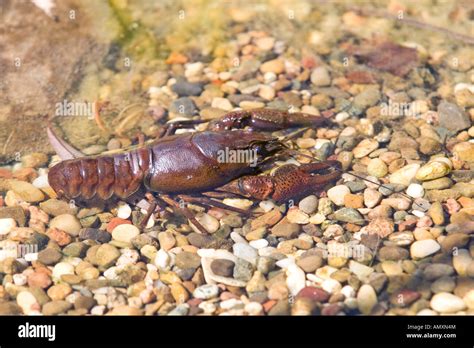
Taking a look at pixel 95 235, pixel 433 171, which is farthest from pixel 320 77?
pixel 95 235

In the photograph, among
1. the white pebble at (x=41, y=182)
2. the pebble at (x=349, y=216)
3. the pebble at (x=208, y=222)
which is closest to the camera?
the pebble at (x=349, y=216)

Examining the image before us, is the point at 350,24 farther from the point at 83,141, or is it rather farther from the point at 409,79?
the point at 83,141

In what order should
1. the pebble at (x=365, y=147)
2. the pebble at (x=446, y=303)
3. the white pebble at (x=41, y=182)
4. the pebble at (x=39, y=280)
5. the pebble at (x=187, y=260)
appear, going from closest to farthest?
the pebble at (x=446, y=303) < the pebble at (x=39, y=280) < the pebble at (x=187, y=260) < the white pebble at (x=41, y=182) < the pebble at (x=365, y=147)

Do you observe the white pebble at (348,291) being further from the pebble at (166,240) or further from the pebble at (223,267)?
the pebble at (166,240)

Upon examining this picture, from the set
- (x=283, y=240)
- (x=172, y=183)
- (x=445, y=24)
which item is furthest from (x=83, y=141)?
(x=445, y=24)

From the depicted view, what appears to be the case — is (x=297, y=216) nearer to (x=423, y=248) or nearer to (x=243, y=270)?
(x=243, y=270)

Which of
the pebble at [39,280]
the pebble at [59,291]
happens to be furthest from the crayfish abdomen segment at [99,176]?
the pebble at [59,291]
